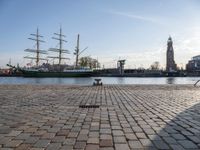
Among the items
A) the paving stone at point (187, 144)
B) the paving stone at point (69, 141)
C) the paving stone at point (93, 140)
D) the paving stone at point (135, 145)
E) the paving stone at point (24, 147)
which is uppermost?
the paving stone at point (187, 144)

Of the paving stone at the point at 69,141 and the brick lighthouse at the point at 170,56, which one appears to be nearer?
the paving stone at the point at 69,141

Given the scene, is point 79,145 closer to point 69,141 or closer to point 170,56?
point 69,141

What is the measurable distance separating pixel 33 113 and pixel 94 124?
98.2 inches

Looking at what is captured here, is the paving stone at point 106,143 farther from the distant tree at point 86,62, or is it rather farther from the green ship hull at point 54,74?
the distant tree at point 86,62

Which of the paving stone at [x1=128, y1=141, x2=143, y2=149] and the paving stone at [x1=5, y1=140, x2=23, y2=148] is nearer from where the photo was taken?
the paving stone at [x1=128, y1=141, x2=143, y2=149]

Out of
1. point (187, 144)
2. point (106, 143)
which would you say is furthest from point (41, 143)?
point (187, 144)

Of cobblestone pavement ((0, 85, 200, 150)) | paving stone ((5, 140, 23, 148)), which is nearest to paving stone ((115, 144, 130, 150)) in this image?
cobblestone pavement ((0, 85, 200, 150))

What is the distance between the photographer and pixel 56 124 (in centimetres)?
637

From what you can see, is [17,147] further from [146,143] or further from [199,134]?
[199,134]

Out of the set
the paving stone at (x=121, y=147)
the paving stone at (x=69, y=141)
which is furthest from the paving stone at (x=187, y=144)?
the paving stone at (x=69, y=141)

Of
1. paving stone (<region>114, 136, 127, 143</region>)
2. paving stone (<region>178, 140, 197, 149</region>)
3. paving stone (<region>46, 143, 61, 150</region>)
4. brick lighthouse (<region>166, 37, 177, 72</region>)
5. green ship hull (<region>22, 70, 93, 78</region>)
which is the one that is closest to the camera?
paving stone (<region>46, 143, 61, 150</region>)

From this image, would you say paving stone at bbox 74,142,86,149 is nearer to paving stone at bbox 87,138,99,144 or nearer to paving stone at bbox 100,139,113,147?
paving stone at bbox 87,138,99,144

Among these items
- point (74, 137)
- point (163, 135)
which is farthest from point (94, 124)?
point (163, 135)

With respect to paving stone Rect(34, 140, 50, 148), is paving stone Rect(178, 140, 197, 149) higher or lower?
higher
